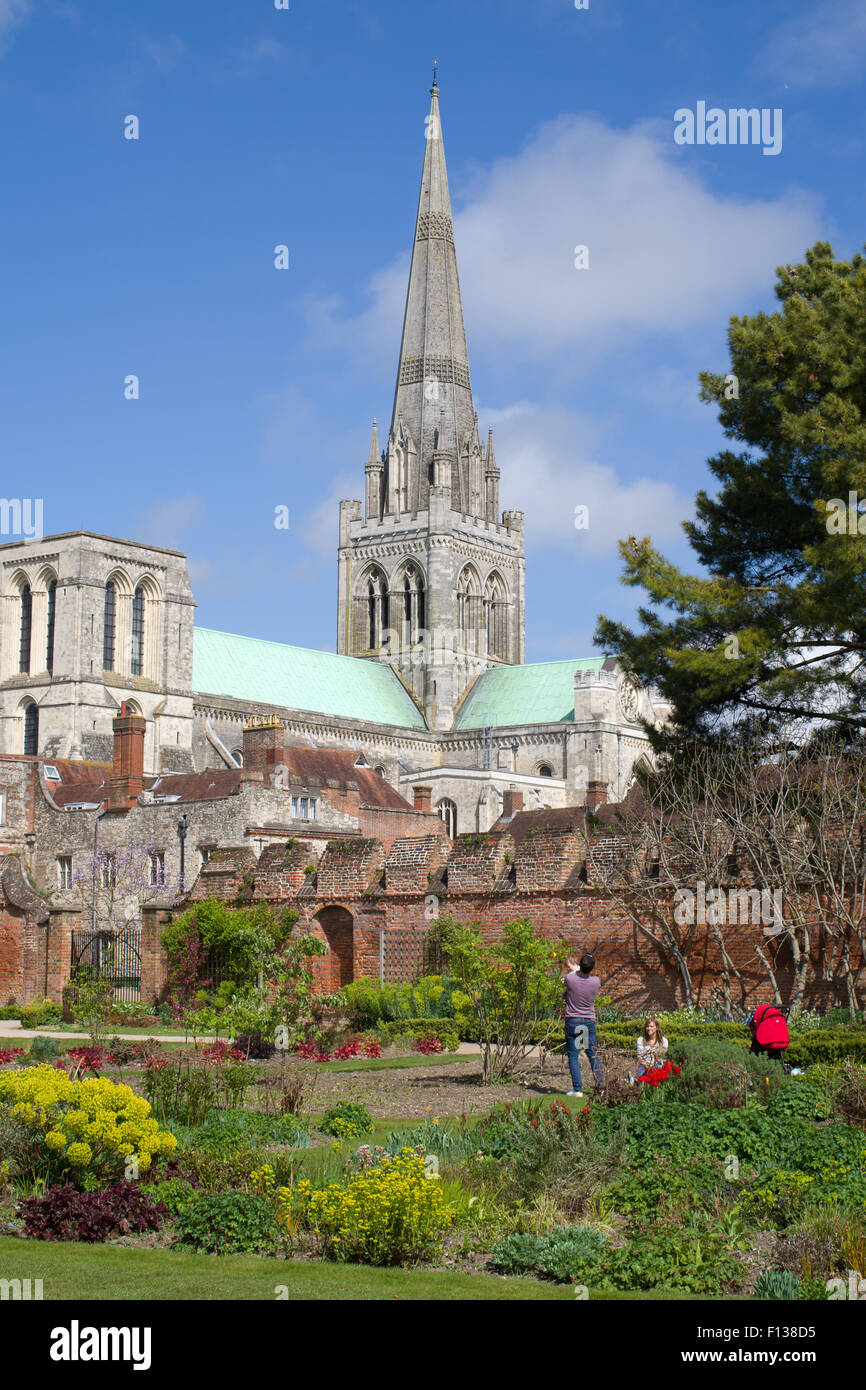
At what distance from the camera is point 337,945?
92.8 ft

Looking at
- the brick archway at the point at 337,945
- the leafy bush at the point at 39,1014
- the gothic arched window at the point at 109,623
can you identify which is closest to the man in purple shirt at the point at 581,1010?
the brick archway at the point at 337,945

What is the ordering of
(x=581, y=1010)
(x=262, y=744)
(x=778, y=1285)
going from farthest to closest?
(x=262, y=744), (x=581, y=1010), (x=778, y=1285)

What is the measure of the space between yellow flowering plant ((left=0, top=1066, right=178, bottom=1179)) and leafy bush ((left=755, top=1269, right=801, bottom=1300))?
4.64m

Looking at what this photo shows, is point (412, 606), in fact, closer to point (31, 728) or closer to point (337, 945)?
point (31, 728)

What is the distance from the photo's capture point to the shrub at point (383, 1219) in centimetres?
947

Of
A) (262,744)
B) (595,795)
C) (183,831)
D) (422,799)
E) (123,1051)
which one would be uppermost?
(262,744)

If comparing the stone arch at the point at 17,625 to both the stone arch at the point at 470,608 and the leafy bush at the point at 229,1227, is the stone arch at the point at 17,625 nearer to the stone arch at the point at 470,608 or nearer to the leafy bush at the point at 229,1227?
the stone arch at the point at 470,608

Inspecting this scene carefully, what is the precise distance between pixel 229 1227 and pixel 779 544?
18578mm

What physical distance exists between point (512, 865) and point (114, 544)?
57.1 metres

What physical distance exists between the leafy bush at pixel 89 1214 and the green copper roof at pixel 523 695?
82.8 m

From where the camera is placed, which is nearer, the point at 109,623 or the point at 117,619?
the point at 109,623

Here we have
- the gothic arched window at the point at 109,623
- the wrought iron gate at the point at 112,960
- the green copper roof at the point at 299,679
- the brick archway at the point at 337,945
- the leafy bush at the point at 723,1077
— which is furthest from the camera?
the green copper roof at the point at 299,679

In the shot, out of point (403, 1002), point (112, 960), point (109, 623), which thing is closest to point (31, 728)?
point (109, 623)

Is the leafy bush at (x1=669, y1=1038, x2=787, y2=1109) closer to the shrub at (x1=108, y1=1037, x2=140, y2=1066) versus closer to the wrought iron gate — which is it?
the shrub at (x1=108, y1=1037, x2=140, y2=1066)
